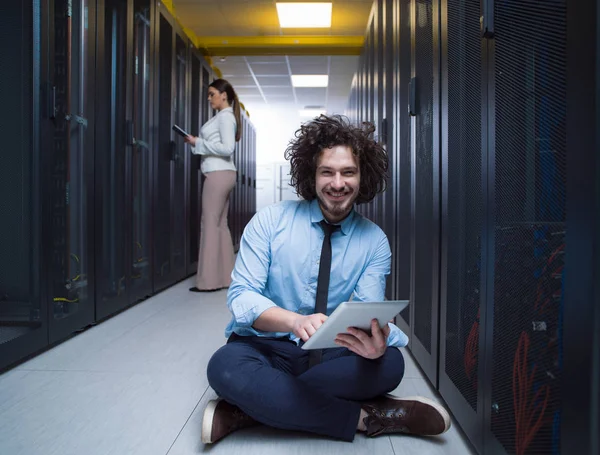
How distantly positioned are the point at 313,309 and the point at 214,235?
7.95 ft

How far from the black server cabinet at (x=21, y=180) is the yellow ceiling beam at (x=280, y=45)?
176 inches

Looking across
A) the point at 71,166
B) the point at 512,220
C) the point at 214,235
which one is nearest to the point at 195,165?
the point at 214,235

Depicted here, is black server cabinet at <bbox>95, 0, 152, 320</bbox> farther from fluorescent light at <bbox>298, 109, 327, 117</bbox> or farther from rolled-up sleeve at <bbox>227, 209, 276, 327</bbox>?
fluorescent light at <bbox>298, 109, 327, 117</bbox>

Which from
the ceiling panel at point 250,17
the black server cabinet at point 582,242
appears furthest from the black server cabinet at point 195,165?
the black server cabinet at point 582,242

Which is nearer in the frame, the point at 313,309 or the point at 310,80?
the point at 313,309

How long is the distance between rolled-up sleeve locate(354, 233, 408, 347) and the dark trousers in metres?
0.05

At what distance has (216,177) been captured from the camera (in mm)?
3848

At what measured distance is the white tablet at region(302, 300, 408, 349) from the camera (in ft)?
3.26

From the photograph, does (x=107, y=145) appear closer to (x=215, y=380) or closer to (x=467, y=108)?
(x=215, y=380)

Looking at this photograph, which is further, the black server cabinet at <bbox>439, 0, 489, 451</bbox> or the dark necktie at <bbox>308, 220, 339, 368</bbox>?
the dark necktie at <bbox>308, 220, 339, 368</bbox>

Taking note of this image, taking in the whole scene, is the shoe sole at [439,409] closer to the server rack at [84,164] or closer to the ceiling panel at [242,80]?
the server rack at [84,164]

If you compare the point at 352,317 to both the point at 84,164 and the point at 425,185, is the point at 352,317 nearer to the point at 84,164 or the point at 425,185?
the point at 425,185

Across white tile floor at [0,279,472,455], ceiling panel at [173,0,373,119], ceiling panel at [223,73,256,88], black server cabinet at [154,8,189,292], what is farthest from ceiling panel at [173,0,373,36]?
white tile floor at [0,279,472,455]

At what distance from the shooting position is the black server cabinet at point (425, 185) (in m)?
1.70
